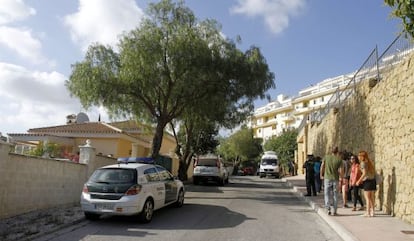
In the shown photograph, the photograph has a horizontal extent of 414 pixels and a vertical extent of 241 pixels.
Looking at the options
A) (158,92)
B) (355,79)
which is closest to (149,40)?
(158,92)

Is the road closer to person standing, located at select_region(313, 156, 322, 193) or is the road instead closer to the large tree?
person standing, located at select_region(313, 156, 322, 193)

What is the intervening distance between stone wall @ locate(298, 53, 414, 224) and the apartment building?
65.7m

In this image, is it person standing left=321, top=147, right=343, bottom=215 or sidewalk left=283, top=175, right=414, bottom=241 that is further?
person standing left=321, top=147, right=343, bottom=215

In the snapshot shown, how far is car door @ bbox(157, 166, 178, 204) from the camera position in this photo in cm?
1233

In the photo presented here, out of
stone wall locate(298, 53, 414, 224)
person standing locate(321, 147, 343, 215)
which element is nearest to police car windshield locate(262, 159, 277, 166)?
stone wall locate(298, 53, 414, 224)

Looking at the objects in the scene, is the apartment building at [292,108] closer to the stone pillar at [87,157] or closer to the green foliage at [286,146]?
the green foliage at [286,146]

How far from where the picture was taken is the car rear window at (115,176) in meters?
10.6

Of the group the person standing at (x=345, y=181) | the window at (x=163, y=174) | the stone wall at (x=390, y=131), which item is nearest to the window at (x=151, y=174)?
the window at (x=163, y=174)

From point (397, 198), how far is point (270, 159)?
35210 mm

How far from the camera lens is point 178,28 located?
18125 millimetres

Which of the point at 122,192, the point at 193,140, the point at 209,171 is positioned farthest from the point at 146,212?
the point at 193,140

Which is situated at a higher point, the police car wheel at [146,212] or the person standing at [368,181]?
the person standing at [368,181]

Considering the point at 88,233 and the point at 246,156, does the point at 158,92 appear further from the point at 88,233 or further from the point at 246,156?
the point at 246,156

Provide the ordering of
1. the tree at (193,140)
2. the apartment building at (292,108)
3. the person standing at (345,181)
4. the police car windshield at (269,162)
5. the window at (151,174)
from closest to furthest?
the window at (151,174), the person standing at (345,181), the tree at (193,140), the police car windshield at (269,162), the apartment building at (292,108)
